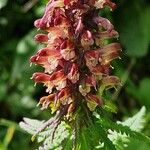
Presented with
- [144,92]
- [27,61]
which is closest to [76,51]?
[144,92]

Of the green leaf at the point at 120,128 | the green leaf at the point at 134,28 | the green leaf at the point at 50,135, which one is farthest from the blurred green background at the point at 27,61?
the green leaf at the point at 120,128

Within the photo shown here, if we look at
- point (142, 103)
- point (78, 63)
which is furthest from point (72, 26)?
point (142, 103)

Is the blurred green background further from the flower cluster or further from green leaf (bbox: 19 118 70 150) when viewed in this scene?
the flower cluster

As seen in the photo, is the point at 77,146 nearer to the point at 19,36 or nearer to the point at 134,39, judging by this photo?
the point at 134,39

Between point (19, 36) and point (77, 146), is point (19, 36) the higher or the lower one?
the lower one

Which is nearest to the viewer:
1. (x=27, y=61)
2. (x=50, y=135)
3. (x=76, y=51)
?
(x=76, y=51)

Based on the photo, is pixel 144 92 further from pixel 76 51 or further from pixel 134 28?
pixel 76 51
